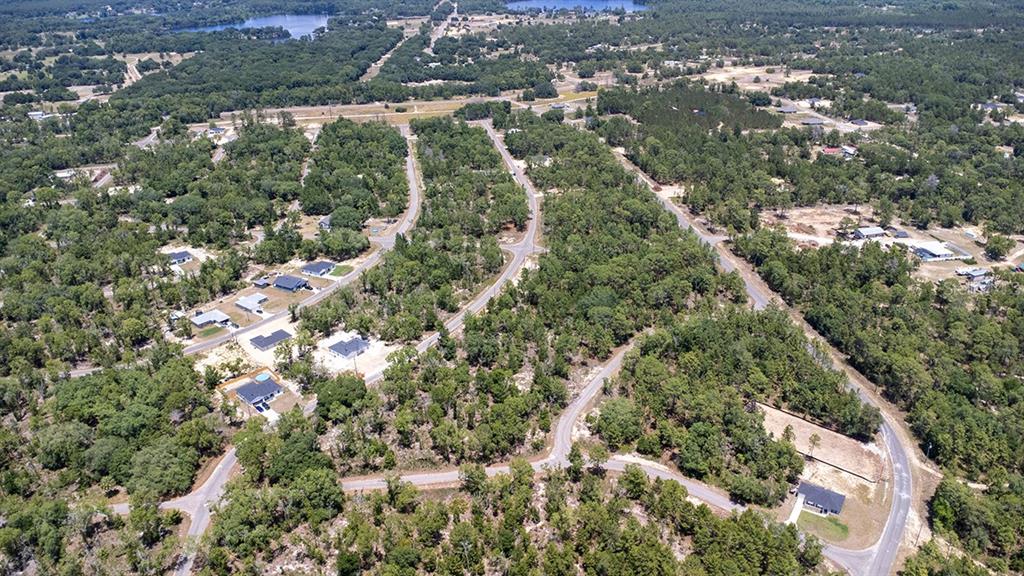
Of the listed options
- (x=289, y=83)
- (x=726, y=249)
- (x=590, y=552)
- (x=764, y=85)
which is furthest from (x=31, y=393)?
(x=764, y=85)

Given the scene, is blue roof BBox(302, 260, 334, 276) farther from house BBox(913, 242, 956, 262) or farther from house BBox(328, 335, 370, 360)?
house BBox(913, 242, 956, 262)

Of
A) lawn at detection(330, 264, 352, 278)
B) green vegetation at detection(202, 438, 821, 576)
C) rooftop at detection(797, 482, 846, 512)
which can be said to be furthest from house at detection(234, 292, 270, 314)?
rooftop at detection(797, 482, 846, 512)

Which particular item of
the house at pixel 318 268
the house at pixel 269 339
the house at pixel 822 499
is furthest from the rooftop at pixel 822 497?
the house at pixel 318 268

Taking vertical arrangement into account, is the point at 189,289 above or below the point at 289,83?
below

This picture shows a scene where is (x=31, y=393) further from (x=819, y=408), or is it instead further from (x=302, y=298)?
(x=819, y=408)

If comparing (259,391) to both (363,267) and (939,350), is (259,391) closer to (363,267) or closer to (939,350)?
(363,267)

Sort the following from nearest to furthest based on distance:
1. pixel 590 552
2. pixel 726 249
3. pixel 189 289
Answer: pixel 590 552 < pixel 189 289 < pixel 726 249

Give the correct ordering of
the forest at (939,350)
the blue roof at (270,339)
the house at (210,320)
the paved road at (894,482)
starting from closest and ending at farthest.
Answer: the paved road at (894,482) < the forest at (939,350) < the blue roof at (270,339) < the house at (210,320)

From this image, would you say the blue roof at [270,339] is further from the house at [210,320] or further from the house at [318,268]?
the house at [318,268]
